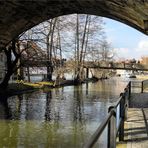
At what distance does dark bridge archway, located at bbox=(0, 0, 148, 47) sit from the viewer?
958 centimetres

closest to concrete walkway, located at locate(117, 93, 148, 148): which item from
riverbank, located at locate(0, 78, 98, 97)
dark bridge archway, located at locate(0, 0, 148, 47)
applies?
dark bridge archway, located at locate(0, 0, 148, 47)

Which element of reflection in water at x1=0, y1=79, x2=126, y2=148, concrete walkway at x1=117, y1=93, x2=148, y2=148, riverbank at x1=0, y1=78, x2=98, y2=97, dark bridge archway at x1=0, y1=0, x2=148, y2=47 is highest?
dark bridge archway at x1=0, y1=0, x2=148, y2=47

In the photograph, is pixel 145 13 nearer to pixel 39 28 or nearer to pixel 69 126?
pixel 69 126

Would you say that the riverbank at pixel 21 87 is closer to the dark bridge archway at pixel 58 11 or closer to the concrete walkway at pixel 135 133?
the dark bridge archway at pixel 58 11

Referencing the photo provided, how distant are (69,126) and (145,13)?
27.9 ft

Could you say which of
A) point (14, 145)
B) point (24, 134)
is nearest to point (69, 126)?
point (24, 134)

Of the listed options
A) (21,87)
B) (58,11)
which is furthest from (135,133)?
(21,87)

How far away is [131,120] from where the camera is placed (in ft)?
42.6

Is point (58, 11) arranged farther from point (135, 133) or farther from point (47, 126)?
point (47, 126)

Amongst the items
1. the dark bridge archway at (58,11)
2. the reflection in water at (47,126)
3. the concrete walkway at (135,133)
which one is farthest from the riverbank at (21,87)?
the concrete walkway at (135,133)

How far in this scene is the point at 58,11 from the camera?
42.0ft

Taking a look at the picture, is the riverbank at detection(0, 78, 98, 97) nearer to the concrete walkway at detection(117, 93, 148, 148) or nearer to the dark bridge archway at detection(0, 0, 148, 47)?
the dark bridge archway at detection(0, 0, 148, 47)

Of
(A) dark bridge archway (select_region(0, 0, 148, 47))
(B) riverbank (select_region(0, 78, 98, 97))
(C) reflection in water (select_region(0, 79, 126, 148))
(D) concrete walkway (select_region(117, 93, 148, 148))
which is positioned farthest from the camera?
(B) riverbank (select_region(0, 78, 98, 97))

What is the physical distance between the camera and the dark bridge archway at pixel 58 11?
9.58 m
